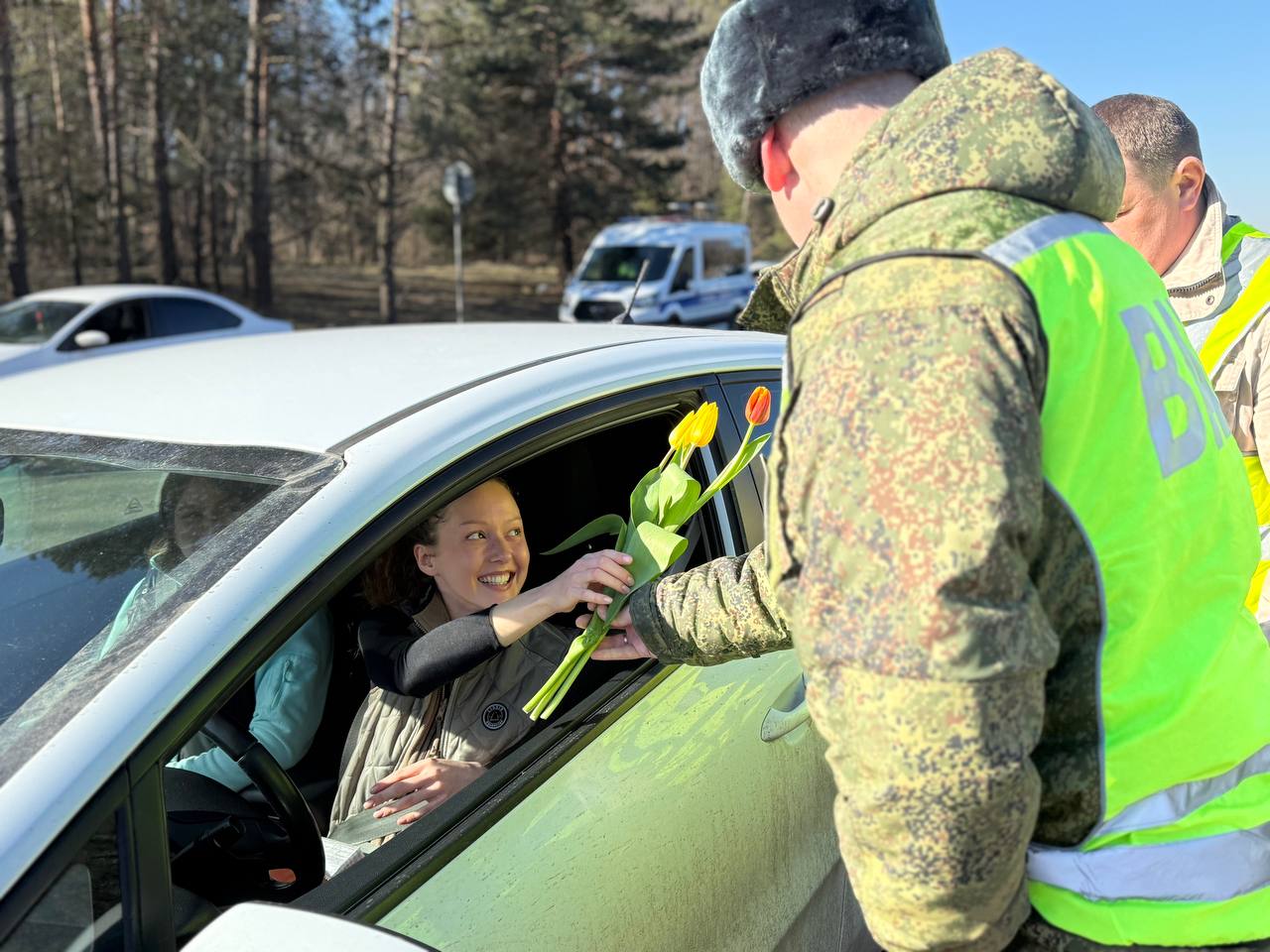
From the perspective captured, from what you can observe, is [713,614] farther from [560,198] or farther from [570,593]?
[560,198]

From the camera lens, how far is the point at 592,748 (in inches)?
66.6

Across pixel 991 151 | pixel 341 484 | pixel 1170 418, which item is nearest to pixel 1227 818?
pixel 1170 418

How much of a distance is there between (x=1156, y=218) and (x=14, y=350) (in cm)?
914

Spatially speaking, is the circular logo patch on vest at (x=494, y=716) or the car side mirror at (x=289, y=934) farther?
the circular logo patch on vest at (x=494, y=716)

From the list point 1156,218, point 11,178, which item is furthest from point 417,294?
point 1156,218

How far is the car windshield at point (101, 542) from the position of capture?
1.19 m

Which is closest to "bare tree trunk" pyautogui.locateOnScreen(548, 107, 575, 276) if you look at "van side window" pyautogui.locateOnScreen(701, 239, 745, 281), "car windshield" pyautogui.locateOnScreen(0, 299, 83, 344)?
"van side window" pyautogui.locateOnScreen(701, 239, 745, 281)

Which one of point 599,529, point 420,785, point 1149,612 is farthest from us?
point 599,529

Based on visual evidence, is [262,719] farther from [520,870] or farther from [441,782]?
[520,870]

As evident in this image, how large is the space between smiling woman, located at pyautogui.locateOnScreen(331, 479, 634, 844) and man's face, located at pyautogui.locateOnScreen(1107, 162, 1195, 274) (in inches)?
63.7

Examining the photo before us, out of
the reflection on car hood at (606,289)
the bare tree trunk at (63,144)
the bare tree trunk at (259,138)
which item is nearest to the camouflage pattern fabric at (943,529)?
the reflection on car hood at (606,289)

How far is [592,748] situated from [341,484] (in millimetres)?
620

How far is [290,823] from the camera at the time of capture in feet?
5.03

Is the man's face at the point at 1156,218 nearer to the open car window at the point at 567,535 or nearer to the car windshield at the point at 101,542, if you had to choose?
the open car window at the point at 567,535
